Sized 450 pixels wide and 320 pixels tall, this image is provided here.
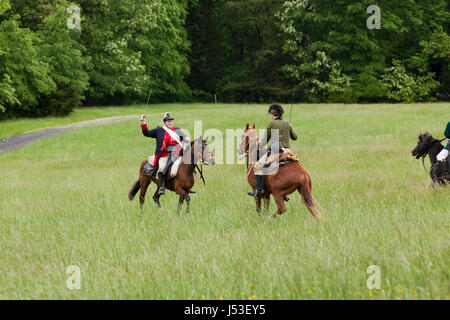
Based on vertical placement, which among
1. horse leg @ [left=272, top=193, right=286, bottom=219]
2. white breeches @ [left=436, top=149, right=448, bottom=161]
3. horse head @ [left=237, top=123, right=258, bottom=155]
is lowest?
horse leg @ [left=272, top=193, right=286, bottom=219]

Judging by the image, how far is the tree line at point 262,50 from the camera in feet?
153

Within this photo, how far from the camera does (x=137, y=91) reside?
57.0 meters

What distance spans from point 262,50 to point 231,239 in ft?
182

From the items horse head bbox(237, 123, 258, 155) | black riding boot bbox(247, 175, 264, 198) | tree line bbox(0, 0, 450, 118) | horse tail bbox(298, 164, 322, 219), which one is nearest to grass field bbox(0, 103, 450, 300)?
horse tail bbox(298, 164, 322, 219)

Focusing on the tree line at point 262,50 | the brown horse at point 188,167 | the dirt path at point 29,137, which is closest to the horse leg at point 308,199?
the brown horse at point 188,167

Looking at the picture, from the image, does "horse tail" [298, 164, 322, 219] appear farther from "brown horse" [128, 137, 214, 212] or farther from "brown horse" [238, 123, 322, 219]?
"brown horse" [128, 137, 214, 212]

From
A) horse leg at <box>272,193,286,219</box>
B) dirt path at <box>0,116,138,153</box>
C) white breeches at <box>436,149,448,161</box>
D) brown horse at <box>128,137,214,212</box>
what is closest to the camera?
horse leg at <box>272,193,286,219</box>

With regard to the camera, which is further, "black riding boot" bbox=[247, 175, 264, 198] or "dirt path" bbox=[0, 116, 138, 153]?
"dirt path" bbox=[0, 116, 138, 153]

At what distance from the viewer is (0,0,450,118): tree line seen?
46.7 meters

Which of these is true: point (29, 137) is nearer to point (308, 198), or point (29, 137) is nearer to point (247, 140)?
point (247, 140)

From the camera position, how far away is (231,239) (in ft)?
24.2

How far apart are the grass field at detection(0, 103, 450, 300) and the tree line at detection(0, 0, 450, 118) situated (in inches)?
1282

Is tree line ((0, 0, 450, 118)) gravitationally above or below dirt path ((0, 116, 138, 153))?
above
